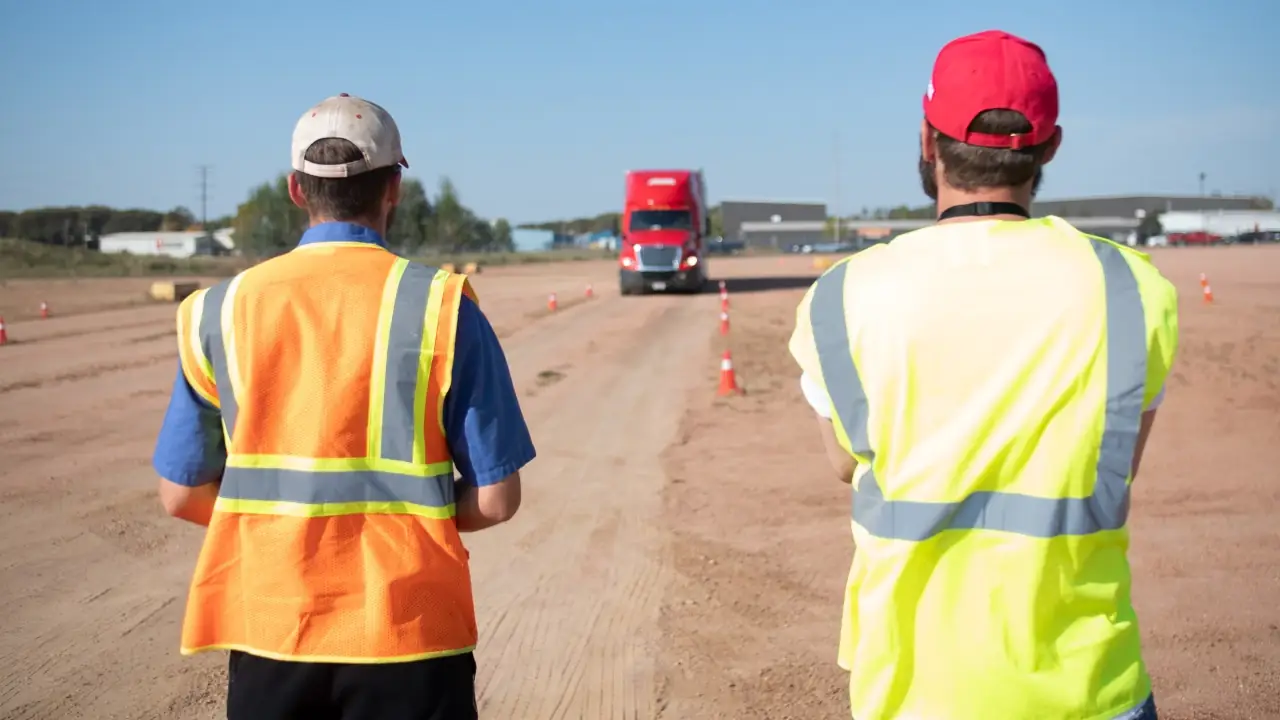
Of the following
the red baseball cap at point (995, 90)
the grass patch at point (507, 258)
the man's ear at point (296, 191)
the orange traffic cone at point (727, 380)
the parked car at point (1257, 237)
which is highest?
the parked car at point (1257, 237)

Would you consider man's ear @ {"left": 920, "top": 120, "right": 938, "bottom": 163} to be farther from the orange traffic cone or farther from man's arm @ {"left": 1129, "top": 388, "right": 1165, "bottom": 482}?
the orange traffic cone

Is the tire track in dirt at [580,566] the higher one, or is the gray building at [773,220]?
the gray building at [773,220]

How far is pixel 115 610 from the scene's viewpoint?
6.46 metres

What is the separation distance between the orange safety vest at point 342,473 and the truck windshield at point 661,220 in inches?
1367

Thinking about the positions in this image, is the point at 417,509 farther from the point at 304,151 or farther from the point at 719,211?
the point at 719,211

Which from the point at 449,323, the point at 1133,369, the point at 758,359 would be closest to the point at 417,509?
the point at 449,323

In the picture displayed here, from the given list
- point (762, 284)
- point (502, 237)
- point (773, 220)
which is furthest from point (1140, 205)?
point (762, 284)

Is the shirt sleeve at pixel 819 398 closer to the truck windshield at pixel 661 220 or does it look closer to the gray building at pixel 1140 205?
the truck windshield at pixel 661 220

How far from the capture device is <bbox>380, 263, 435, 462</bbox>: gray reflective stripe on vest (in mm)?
2424

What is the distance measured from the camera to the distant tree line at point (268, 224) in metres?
99.1

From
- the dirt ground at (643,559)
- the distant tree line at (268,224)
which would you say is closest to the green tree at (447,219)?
the distant tree line at (268,224)

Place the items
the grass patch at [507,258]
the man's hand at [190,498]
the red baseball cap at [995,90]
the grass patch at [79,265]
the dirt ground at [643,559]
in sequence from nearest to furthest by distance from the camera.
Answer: the red baseball cap at [995,90] → the man's hand at [190,498] → the dirt ground at [643,559] → the grass patch at [79,265] → the grass patch at [507,258]

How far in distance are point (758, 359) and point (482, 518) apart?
16419mm

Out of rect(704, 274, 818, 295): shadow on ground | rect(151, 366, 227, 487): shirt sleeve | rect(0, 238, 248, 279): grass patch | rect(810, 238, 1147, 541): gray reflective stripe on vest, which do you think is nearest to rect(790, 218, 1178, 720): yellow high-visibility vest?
rect(810, 238, 1147, 541): gray reflective stripe on vest
